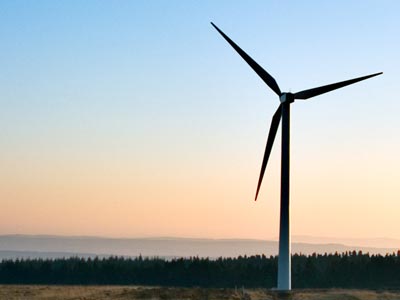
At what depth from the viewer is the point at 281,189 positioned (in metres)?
81.6

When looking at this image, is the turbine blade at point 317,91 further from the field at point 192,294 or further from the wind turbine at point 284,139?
the field at point 192,294

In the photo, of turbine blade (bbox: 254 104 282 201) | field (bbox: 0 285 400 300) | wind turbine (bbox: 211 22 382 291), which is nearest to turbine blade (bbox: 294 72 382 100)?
wind turbine (bbox: 211 22 382 291)

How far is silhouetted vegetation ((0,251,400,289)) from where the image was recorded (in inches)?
5433

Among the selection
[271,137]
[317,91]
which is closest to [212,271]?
[271,137]

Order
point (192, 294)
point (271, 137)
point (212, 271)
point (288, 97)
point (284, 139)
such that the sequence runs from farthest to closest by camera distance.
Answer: point (212, 271) < point (271, 137) < point (288, 97) < point (284, 139) < point (192, 294)

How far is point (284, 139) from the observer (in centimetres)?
8362

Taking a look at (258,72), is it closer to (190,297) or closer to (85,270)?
(190,297)

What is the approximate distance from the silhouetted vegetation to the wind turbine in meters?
51.2

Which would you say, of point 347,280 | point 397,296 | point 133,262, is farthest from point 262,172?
point 133,262

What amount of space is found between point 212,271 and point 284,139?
68.0 m

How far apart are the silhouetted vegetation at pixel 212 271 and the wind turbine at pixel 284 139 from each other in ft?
168

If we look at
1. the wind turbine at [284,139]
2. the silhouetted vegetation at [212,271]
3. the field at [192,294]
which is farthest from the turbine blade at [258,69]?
the silhouetted vegetation at [212,271]

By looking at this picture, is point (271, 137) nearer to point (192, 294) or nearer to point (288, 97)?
point (288, 97)

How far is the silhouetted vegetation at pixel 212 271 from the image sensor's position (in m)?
138
